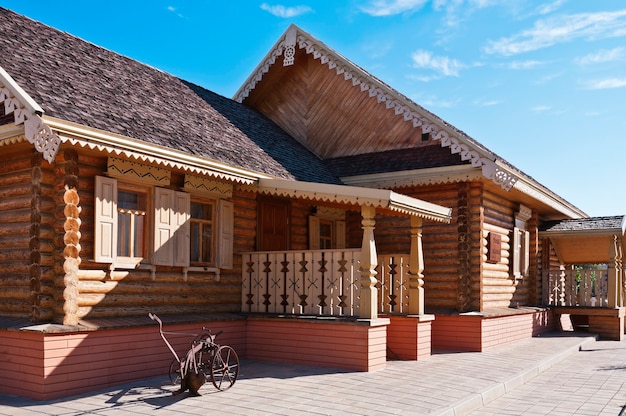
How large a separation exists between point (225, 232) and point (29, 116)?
4.51m

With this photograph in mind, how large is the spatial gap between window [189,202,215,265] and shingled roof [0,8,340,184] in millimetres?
1063

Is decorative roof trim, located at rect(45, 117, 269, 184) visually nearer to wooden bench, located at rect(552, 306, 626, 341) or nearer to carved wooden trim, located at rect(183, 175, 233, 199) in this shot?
carved wooden trim, located at rect(183, 175, 233, 199)

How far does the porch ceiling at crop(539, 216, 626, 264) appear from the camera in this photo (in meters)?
17.9

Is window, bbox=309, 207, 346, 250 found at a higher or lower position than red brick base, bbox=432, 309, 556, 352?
higher

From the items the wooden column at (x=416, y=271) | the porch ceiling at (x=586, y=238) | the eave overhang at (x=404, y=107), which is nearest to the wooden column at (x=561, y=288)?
the porch ceiling at (x=586, y=238)

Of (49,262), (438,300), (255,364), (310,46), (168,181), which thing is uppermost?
(310,46)

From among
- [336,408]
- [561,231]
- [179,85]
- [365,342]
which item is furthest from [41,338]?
[561,231]

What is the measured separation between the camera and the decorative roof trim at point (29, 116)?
7758 mm

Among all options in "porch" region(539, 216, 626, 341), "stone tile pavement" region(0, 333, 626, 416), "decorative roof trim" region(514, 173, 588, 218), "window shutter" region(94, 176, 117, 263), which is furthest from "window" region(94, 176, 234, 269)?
"porch" region(539, 216, 626, 341)

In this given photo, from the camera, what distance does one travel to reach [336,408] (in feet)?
25.1

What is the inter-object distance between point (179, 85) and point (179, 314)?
599 centimetres

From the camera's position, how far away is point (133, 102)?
11008mm

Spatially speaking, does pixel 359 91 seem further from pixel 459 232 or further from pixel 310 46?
pixel 459 232

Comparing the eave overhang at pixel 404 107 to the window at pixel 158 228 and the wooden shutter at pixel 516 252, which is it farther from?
the window at pixel 158 228
